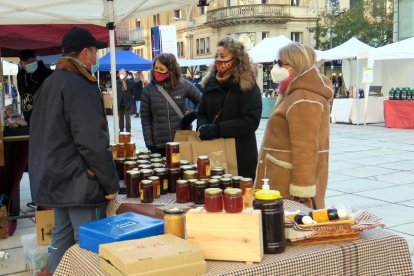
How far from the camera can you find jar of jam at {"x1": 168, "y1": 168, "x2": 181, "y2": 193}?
11.0 ft

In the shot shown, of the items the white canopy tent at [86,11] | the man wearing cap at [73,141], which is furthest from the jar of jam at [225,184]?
the white canopy tent at [86,11]

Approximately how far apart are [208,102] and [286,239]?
2.14 m

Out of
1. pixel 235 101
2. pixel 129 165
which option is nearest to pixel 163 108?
pixel 235 101

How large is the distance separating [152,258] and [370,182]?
6438mm

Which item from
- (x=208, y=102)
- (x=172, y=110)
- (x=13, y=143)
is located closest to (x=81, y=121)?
(x=208, y=102)

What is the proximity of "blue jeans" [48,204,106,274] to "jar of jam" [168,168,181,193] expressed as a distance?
42 centimetres

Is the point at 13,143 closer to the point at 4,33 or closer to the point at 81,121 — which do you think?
the point at 4,33

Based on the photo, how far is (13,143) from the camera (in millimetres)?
6098

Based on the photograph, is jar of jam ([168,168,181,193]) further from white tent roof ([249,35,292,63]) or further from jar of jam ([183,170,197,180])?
white tent roof ([249,35,292,63])

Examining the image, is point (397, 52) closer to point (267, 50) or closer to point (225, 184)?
point (267, 50)

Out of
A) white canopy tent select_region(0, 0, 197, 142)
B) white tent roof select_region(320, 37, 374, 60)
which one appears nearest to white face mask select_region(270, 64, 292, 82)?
white canopy tent select_region(0, 0, 197, 142)

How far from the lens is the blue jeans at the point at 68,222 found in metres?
3.21

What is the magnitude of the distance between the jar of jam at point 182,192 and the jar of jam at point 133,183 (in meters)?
0.33

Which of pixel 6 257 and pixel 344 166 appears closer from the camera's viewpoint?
pixel 6 257
